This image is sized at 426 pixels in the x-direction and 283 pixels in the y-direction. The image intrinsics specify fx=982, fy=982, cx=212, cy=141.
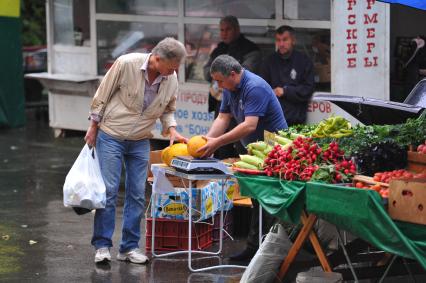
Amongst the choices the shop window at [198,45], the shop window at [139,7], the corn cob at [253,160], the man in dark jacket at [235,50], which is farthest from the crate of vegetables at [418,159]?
the shop window at [139,7]

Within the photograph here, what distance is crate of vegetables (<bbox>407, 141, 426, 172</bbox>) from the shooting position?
6297 mm

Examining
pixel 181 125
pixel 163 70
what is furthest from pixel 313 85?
pixel 163 70

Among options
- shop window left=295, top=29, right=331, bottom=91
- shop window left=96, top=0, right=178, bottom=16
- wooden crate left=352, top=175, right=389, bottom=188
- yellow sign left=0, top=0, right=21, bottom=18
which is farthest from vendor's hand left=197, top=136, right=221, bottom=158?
yellow sign left=0, top=0, right=21, bottom=18

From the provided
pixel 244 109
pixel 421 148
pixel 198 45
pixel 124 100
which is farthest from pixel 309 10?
pixel 421 148

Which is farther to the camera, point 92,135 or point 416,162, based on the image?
point 92,135

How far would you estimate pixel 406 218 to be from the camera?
5.64 metres

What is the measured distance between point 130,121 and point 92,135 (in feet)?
1.07

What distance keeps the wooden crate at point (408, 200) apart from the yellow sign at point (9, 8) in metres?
11.8

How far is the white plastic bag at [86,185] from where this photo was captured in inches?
299

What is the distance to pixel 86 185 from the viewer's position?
758 centimetres

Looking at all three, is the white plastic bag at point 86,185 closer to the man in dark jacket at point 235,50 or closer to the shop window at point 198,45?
the man in dark jacket at point 235,50

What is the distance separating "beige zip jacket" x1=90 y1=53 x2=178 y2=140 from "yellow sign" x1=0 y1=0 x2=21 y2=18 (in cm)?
912

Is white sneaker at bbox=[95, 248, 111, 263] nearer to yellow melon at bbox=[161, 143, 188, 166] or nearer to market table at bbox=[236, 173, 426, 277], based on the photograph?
yellow melon at bbox=[161, 143, 188, 166]

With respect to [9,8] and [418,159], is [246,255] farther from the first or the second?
[9,8]
